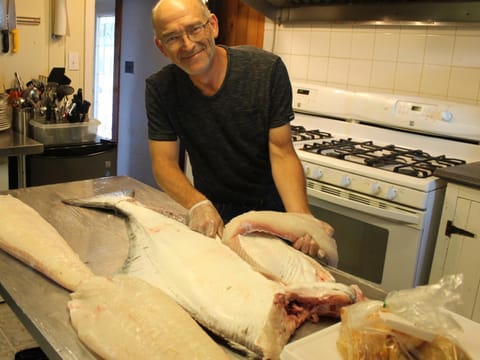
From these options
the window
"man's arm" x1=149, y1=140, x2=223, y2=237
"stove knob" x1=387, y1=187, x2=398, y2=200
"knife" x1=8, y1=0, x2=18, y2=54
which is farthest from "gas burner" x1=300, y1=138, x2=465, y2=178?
the window

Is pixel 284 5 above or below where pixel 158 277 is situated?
above

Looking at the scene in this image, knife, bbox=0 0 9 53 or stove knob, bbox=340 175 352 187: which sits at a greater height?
knife, bbox=0 0 9 53

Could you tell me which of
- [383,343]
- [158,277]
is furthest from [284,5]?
[383,343]

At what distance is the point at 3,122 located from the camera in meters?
2.70

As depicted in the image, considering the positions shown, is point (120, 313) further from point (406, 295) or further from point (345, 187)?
point (345, 187)

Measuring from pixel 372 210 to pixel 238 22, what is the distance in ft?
5.93

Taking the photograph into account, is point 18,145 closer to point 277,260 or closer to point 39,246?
point 39,246

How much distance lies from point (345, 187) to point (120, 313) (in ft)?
4.99

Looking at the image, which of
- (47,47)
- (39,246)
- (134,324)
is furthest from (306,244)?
(47,47)

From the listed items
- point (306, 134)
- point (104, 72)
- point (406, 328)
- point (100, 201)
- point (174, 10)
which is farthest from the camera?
point (104, 72)

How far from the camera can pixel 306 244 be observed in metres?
1.31

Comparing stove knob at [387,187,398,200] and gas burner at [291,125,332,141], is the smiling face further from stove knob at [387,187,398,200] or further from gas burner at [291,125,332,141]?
gas burner at [291,125,332,141]

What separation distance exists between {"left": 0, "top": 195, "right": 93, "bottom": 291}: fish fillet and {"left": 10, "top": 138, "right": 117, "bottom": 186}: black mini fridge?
4.05 ft

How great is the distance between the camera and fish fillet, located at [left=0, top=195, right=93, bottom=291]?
3.78 ft
